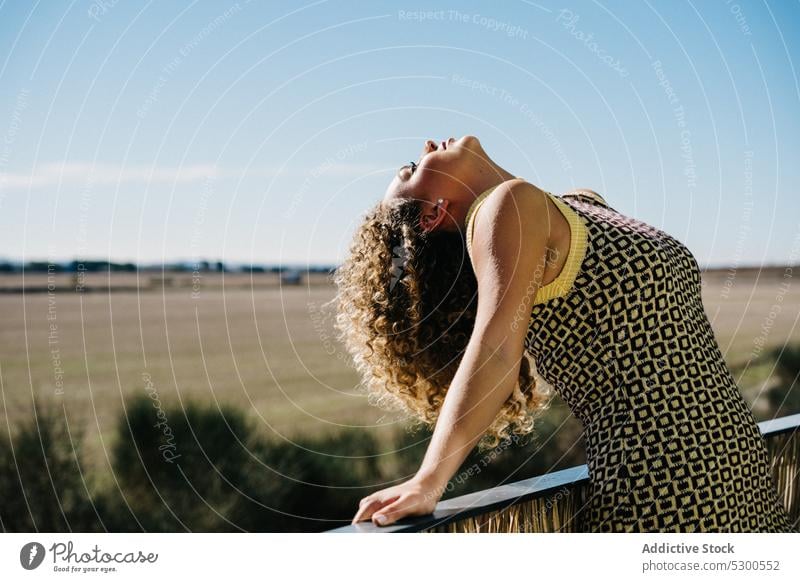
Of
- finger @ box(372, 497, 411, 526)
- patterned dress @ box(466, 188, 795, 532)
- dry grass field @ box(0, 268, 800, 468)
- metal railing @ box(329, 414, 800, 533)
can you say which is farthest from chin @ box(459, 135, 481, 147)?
dry grass field @ box(0, 268, 800, 468)

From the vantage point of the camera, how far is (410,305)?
1.69 meters

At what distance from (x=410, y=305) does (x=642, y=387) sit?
50 centimetres

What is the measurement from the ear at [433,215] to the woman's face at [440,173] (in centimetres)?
1

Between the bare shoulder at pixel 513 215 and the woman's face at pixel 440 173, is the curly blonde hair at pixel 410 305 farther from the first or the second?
the bare shoulder at pixel 513 215

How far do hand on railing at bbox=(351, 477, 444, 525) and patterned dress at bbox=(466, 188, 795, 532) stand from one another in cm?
36

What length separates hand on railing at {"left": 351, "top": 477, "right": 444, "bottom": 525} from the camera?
1.27 metres

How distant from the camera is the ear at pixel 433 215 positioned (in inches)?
65.1

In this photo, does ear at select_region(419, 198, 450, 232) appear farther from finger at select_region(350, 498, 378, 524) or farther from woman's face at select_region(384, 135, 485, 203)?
finger at select_region(350, 498, 378, 524)

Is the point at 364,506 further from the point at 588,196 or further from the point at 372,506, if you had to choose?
the point at 588,196

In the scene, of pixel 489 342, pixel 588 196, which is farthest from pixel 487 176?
pixel 489 342
